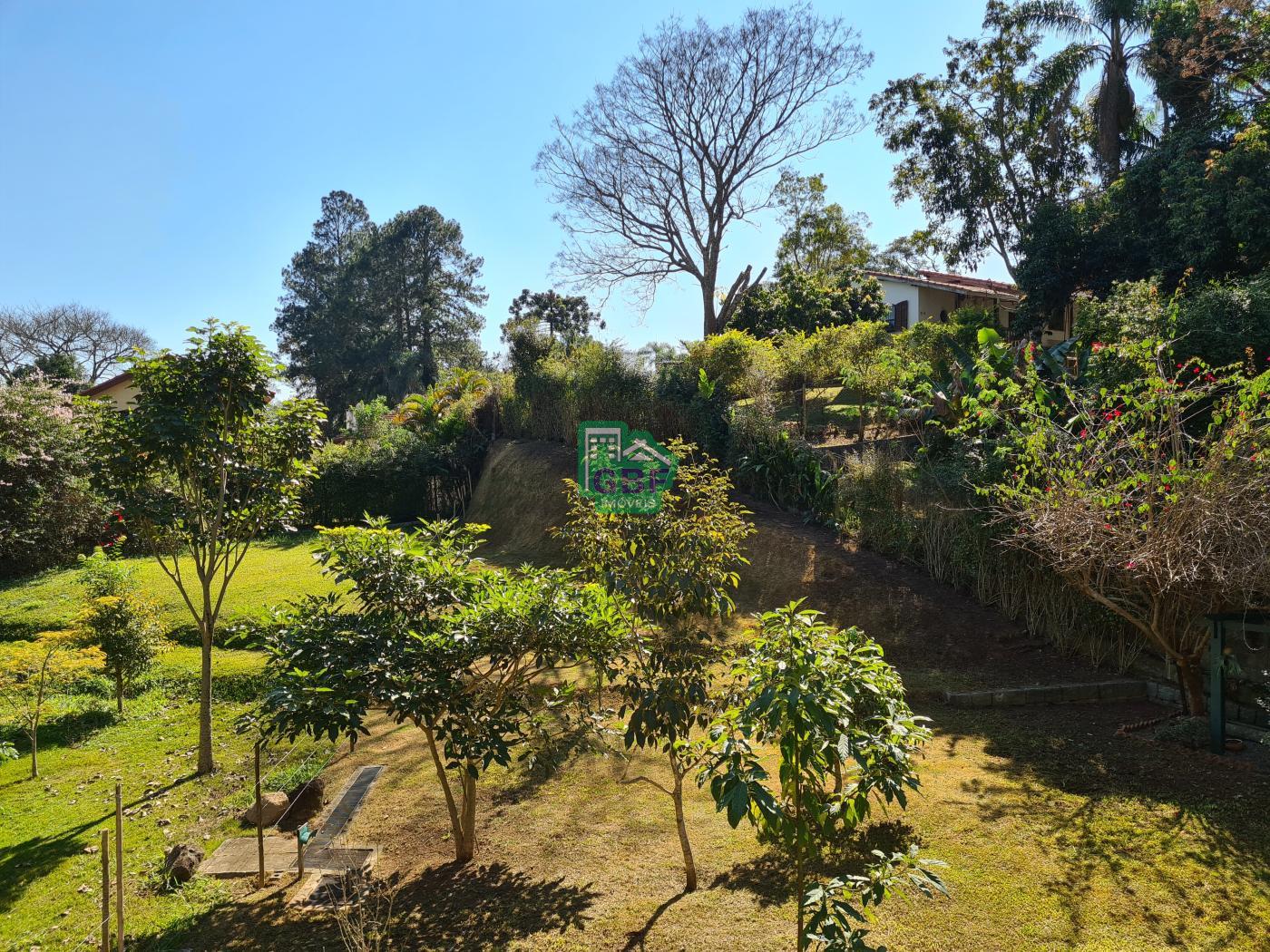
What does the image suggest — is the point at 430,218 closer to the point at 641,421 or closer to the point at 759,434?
the point at 641,421

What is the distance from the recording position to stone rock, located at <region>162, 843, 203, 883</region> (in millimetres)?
4996

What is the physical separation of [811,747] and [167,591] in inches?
535

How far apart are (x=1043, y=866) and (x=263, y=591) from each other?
11950mm

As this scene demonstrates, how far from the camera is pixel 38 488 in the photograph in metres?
16.2

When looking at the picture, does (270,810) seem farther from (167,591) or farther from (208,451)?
(167,591)

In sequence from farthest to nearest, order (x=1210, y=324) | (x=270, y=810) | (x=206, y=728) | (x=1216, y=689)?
(x=1210, y=324) < (x=206, y=728) < (x=1216, y=689) < (x=270, y=810)

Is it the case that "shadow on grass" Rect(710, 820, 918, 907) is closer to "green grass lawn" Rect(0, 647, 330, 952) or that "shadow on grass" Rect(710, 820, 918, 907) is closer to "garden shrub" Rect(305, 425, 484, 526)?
"green grass lawn" Rect(0, 647, 330, 952)

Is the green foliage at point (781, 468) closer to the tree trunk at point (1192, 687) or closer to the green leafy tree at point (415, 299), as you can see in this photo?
the tree trunk at point (1192, 687)

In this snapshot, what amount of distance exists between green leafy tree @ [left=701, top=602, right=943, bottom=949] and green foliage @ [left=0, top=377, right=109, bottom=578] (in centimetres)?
1734

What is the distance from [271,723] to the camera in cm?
404

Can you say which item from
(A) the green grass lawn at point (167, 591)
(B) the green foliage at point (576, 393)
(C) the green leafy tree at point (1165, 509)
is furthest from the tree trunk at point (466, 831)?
(B) the green foliage at point (576, 393)

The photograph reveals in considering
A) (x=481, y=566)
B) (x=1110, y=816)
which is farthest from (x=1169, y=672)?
(x=481, y=566)

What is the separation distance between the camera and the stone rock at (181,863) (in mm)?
4996

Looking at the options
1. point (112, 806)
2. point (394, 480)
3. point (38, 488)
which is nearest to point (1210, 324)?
point (112, 806)
